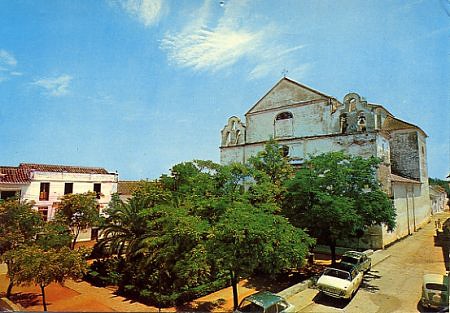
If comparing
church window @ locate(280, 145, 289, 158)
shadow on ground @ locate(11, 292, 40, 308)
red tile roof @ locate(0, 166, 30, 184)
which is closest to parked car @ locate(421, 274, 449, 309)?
church window @ locate(280, 145, 289, 158)

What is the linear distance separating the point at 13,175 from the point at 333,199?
799 centimetres

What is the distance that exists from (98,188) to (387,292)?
7816mm

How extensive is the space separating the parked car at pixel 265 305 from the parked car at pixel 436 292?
6.31ft

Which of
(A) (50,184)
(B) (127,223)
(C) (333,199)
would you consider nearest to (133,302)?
(B) (127,223)

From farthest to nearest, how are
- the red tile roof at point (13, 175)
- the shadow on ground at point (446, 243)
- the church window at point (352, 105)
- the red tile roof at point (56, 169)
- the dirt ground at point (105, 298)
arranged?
the church window at point (352, 105) < the red tile roof at point (56, 169) < the red tile roof at point (13, 175) < the dirt ground at point (105, 298) < the shadow on ground at point (446, 243)

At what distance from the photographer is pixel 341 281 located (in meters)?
5.16

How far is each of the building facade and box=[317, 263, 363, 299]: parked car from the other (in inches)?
256

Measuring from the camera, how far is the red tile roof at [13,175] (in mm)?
7238

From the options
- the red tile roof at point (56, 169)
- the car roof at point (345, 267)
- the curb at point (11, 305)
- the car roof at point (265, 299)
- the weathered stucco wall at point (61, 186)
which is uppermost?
Result: the red tile roof at point (56, 169)

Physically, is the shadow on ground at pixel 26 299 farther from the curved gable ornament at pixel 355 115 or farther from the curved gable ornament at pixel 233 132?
the curved gable ornament at pixel 355 115

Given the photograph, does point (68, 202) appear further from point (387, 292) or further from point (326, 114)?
point (326, 114)

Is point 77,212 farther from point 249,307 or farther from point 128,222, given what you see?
point 249,307

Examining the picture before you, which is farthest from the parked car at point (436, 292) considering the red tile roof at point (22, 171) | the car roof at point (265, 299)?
the red tile roof at point (22, 171)

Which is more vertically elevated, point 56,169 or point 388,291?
point 56,169
